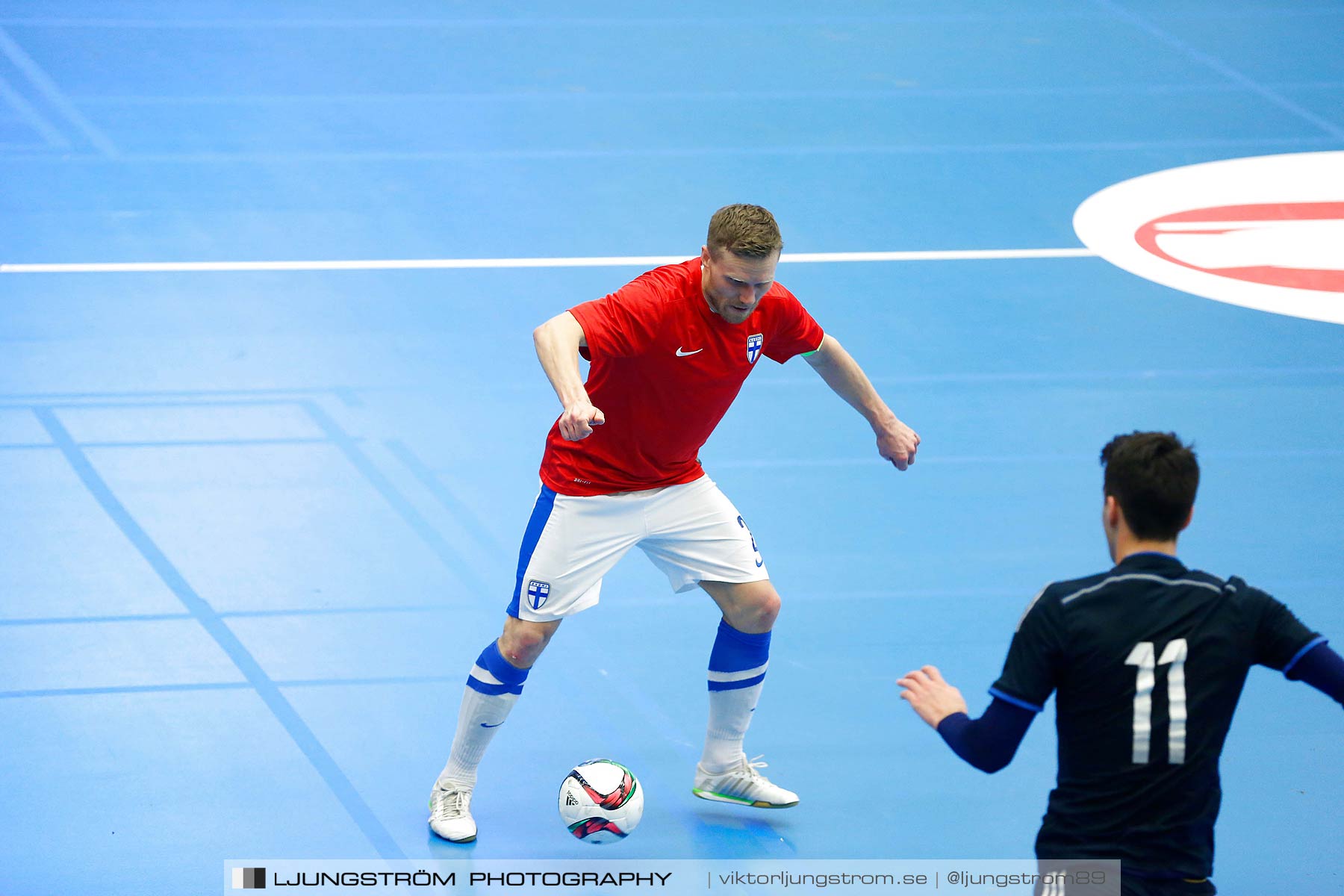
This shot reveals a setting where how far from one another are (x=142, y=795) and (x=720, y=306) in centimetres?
268

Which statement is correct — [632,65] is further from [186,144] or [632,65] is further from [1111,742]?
[1111,742]

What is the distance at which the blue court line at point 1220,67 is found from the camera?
1147 cm

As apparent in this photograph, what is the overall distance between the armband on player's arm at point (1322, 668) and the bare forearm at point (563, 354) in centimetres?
200

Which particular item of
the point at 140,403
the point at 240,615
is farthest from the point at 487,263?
the point at 240,615

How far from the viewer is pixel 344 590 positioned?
6.34 meters

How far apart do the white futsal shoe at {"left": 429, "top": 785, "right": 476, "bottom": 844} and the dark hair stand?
2668 mm

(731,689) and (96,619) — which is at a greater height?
(96,619)

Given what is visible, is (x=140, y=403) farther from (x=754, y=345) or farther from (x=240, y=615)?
(x=754, y=345)

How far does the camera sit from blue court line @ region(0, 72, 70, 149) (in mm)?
10547

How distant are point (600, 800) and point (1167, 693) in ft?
7.22

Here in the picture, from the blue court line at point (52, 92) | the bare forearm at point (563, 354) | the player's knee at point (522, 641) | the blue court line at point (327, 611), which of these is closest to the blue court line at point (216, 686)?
the blue court line at point (327, 611)

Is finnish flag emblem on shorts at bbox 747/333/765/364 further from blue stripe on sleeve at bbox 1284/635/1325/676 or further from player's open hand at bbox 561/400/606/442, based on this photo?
blue stripe on sleeve at bbox 1284/635/1325/676

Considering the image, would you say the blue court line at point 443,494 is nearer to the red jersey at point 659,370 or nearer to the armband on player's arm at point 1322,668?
the red jersey at point 659,370

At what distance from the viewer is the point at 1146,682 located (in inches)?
119
